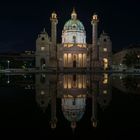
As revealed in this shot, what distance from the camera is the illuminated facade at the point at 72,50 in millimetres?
95875

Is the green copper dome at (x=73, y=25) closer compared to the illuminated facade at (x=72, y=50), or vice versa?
the illuminated facade at (x=72, y=50)

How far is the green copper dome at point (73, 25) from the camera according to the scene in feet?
349

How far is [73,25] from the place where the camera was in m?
107

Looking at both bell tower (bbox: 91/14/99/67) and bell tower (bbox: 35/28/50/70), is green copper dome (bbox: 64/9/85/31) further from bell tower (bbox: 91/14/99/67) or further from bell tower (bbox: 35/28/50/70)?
bell tower (bbox: 35/28/50/70)

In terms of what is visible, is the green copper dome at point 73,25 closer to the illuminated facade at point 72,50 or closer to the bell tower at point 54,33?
the illuminated facade at point 72,50

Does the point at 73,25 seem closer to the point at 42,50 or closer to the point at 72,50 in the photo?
Result: the point at 72,50

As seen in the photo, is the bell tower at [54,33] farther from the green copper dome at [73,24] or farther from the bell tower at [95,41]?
the bell tower at [95,41]

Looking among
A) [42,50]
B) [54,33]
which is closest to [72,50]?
[54,33]

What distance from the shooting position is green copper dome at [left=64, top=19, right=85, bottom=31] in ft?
349

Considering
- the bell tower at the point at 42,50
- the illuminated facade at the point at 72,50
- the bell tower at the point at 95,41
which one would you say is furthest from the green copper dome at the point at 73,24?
the bell tower at the point at 42,50

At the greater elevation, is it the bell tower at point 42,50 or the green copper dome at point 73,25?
the green copper dome at point 73,25

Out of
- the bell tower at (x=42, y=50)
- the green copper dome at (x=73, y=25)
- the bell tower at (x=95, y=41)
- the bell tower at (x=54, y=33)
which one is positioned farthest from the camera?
the green copper dome at (x=73, y=25)

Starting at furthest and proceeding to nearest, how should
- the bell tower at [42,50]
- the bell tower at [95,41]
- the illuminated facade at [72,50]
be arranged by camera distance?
the bell tower at [95,41] → the bell tower at [42,50] → the illuminated facade at [72,50]

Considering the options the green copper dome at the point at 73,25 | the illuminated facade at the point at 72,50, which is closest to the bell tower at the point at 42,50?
the illuminated facade at the point at 72,50
